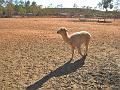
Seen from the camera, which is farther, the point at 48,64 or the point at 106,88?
the point at 48,64

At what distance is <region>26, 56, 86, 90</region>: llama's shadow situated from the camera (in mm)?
10038

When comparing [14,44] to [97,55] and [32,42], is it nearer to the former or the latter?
[32,42]

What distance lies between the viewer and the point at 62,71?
37.8ft

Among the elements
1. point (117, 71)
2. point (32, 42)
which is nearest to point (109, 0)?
point (32, 42)

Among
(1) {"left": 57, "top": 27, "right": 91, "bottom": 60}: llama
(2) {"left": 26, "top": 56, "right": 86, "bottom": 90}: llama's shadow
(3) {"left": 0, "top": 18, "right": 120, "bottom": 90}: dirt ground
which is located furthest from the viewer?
(1) {"left": 57, "top": 27, "right": 91, "bottom": 60}: llama

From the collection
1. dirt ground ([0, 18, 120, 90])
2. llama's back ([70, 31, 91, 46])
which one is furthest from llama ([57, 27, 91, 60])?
dirt ground ([0, 18, 120, 90])

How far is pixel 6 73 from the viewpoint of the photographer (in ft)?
36.5

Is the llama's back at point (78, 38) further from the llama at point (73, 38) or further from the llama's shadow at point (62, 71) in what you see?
the llama's shadow at point (62, 71)

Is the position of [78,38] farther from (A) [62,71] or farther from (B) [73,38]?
(A) [62,71]

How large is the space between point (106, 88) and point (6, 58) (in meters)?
4.83

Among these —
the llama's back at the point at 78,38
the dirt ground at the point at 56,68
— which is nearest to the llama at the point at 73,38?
the llama's back at the point at 78,38

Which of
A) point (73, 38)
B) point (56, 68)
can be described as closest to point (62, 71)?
point (56, 68)

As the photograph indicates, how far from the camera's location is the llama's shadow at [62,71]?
32.9 feet

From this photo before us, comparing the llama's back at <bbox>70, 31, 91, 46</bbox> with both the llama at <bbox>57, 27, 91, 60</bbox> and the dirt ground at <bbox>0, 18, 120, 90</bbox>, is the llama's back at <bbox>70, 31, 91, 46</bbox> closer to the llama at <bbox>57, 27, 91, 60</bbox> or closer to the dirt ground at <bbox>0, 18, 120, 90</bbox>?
the llama at <bbox>57, 27, 91, 60</bbox>
